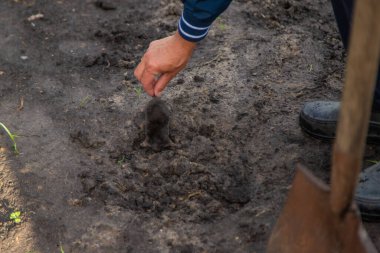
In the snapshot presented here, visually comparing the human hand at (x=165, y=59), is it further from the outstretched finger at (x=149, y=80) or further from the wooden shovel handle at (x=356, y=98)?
the wooden shovel handle at (x=356, y=98)

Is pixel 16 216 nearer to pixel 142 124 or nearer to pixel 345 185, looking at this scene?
pixel 142 124

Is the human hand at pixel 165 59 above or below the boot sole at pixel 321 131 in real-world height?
above

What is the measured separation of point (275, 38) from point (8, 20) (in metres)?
1.74

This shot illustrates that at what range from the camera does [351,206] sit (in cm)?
172

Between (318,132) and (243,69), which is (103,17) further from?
(318,132)

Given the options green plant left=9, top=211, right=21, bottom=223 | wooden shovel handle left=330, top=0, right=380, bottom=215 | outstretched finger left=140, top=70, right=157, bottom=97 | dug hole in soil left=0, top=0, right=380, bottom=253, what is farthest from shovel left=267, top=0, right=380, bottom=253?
green plant left=9, top=211, right=21, bottom=223

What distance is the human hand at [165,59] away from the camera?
240 cm

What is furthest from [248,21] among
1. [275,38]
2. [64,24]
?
[64,24]

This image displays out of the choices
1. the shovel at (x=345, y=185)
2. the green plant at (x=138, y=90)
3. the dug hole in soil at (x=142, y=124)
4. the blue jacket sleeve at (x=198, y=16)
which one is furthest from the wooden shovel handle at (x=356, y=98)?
the green plant at (x=138, y=90)

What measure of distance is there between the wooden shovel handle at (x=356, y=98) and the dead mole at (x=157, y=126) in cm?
117

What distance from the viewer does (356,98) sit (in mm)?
1524

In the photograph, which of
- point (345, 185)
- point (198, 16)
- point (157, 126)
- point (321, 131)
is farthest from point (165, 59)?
point (345, 185)

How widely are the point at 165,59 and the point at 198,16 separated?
246 mm

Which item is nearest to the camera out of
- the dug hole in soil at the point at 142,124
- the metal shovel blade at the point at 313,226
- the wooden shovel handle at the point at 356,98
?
the wooden shovel handle at the point at 356,98
